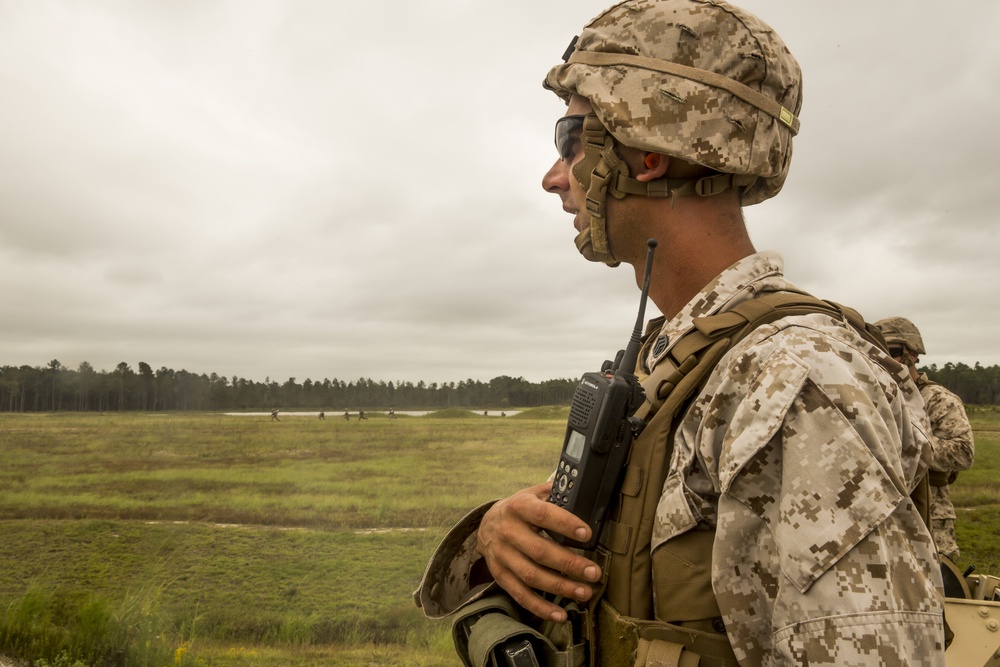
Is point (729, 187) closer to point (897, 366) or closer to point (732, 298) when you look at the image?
point (732, 298)

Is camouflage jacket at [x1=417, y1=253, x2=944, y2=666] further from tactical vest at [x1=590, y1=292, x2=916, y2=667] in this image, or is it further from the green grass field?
the green grass field

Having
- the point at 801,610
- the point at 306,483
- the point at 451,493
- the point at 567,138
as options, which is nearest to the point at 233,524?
the point at 306,483

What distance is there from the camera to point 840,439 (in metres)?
1.08

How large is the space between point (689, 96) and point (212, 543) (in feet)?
26.5

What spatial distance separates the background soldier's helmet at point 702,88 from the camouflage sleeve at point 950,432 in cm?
536

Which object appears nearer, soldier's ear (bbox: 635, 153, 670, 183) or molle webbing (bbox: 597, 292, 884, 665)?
molle webbing (bbox: 597, 292, 884, 665)

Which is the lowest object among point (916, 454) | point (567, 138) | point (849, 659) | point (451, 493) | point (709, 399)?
point (451, 493)

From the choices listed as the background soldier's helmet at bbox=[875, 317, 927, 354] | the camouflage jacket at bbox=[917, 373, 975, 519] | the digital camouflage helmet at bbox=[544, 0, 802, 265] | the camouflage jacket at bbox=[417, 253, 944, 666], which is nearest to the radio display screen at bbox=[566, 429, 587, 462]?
the camouflage jacket at bbox=[417, 253, 944, 666]

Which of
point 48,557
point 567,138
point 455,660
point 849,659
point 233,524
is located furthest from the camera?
point 233,524

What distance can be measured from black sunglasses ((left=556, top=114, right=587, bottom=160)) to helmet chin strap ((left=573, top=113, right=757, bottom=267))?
0.14 ft

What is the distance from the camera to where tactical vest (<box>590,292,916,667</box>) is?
1271 millimetres

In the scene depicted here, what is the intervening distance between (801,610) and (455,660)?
5703mm

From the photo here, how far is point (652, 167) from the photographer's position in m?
1.77

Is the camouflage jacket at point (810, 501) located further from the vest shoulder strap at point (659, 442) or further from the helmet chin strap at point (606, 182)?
the helmet chin strap at point (606, 182)
